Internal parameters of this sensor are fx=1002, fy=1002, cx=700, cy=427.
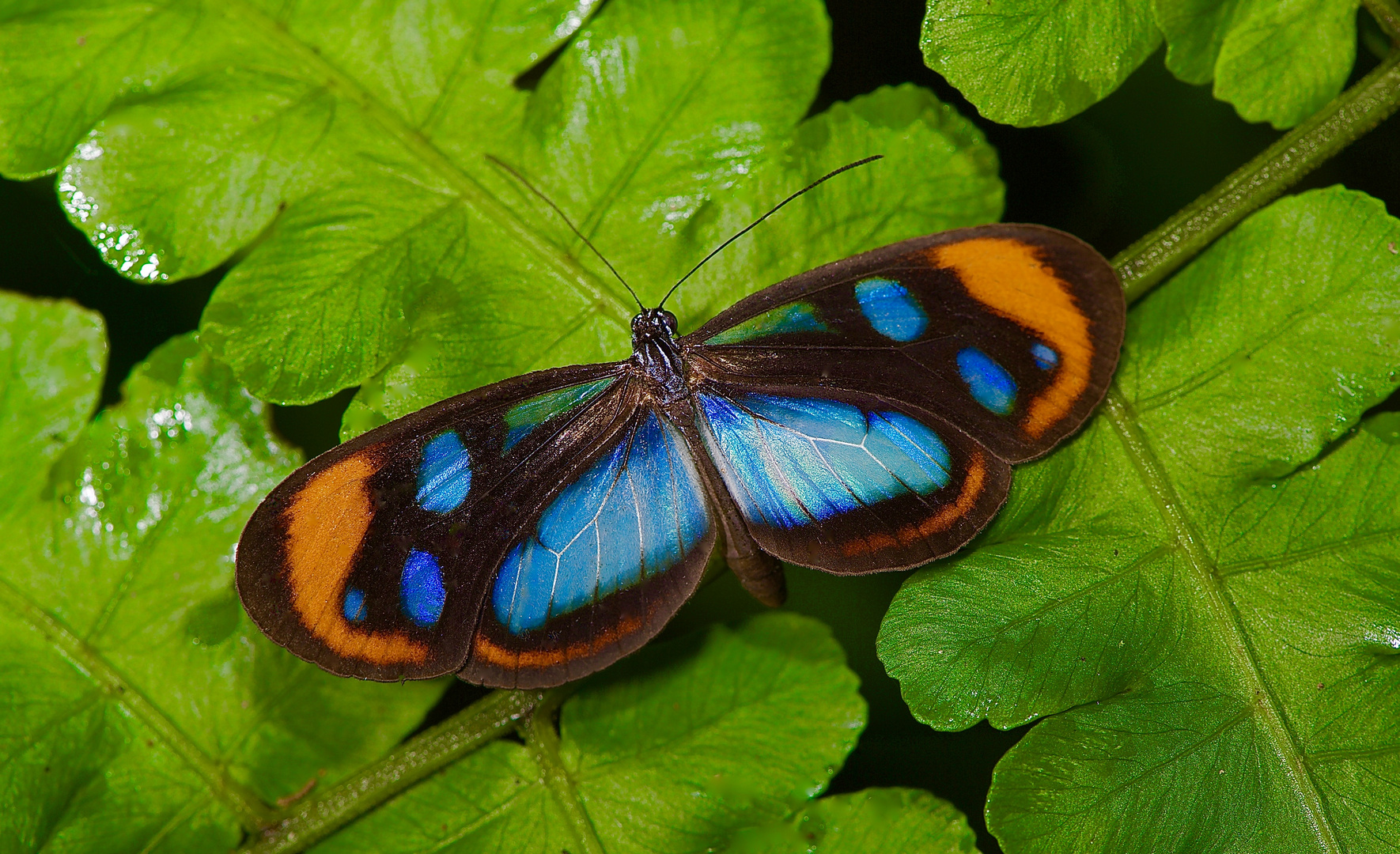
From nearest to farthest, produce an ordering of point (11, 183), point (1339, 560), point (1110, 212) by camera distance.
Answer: point (1339, 560) < point (1110, 212) < point (11, 183)

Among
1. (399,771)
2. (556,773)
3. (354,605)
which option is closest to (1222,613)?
(556,773)

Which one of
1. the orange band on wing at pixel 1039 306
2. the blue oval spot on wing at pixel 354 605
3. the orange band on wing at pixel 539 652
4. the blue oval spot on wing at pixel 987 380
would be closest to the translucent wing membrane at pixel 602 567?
the orange band on wing at pixel 539 652

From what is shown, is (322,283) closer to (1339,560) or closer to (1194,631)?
(1194,631)

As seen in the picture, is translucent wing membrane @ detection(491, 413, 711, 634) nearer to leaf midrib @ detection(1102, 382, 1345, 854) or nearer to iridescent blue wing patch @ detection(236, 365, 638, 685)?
iridescent blue wing patch @ detection(236, 365, 638, 685)

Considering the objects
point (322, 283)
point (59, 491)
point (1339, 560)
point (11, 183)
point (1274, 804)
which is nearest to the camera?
point (1274, 804)

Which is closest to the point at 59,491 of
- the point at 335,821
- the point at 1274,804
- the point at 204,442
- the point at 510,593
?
the point at 204,442

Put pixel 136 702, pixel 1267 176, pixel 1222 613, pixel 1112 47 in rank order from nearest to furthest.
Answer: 1. pixel 1222 613
2. pixel 1112 47
3. pixel 1267 176
4. pixel 136 702

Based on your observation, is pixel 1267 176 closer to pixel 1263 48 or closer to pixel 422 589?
pixel 1263 48

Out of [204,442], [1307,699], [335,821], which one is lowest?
[335,821]
